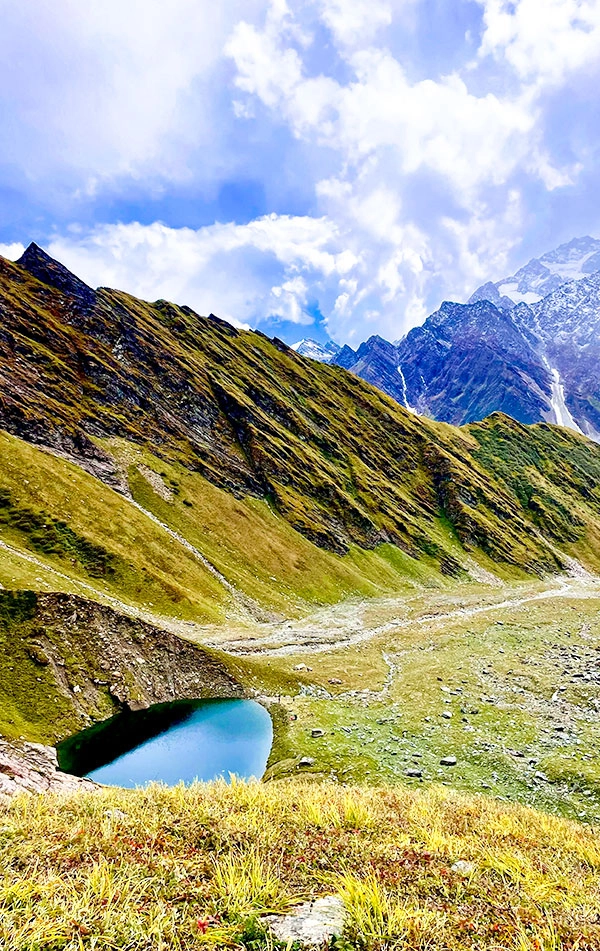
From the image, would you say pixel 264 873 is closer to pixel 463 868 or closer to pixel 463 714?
pixel 463 868

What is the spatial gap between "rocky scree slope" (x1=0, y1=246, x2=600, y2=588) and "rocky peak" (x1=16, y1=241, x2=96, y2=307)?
40 cm

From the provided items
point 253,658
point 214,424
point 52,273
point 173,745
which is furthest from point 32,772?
point 52,273

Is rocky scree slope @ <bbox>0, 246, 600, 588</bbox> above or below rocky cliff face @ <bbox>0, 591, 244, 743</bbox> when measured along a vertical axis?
above

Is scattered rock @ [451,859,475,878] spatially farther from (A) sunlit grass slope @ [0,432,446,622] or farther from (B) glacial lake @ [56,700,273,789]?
(A) sunlit grass slope @ [0,432,446,622]

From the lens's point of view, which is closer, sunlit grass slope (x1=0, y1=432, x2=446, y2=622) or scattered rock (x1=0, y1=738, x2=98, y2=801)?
scattered rock (x1=0, y1=738, x2=98, y2=801)

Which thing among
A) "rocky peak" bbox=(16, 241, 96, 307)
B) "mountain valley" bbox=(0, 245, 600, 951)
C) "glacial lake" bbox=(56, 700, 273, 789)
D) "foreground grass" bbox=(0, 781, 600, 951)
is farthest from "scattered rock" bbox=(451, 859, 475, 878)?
"rocky peak" bbox=(16, 241, 96, 307)

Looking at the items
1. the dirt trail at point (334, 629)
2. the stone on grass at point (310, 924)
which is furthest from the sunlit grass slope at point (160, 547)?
the stone on grass at point (310, 924)

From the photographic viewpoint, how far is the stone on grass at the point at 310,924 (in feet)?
19.1

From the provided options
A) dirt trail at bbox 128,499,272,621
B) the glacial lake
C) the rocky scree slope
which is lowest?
the glacial lake

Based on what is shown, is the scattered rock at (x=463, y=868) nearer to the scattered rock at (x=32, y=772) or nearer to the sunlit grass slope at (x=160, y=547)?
the scattered rock at (x=32, y=772)

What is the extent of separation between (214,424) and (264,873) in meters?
135

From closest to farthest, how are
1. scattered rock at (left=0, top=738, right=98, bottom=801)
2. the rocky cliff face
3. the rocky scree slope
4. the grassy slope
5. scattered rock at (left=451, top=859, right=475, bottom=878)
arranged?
scattered rock at (left=451, top=859, right=475, bottom=878) < scattered rock at (left=0, top=738, right=98, bottom=801) < the grassy slope < the rocky cliff face < the rocky scree slope

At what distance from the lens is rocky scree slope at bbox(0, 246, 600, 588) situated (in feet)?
342

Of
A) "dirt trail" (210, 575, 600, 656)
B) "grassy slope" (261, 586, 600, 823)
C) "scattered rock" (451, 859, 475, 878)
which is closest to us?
"scattered rock" (451, 859, 475, 878)
